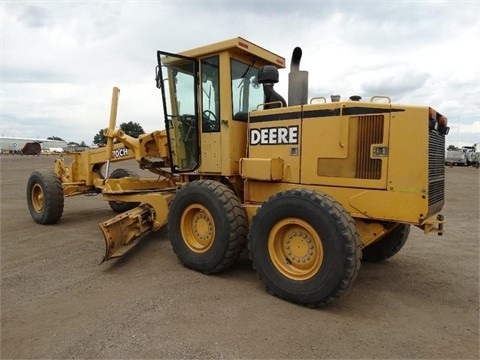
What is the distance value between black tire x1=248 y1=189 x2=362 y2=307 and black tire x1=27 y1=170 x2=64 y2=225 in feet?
16.5

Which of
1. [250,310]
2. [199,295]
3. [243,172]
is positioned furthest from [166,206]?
[250,310]

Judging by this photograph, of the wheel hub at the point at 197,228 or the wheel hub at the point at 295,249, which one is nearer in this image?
the wheel hub at the point at 295,249

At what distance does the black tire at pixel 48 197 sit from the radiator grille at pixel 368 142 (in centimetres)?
606

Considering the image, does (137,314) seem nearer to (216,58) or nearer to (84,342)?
(84,342)

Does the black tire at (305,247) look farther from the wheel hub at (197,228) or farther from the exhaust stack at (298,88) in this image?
the exhaust stack at (298,88)

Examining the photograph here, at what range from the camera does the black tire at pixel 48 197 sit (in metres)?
7.61

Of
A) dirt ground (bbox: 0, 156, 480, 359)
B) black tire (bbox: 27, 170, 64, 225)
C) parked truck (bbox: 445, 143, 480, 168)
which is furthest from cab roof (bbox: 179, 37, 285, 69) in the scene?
parked truck (bbox: 445, 143, 480, 168)

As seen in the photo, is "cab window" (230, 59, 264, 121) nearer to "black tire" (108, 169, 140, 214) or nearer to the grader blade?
the grader blade

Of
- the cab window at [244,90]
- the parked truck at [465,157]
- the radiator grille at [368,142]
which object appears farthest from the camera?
the parked truck at [465,157]

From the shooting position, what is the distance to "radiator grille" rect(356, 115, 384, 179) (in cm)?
410

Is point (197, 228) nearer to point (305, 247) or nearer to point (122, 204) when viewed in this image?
point (305, 247)

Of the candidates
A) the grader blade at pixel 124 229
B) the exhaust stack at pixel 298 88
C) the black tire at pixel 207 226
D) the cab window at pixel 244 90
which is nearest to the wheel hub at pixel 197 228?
the black tire at pixel 207 226

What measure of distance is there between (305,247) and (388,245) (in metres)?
1.91

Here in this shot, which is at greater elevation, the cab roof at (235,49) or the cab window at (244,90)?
the cab roof at (235,49)
